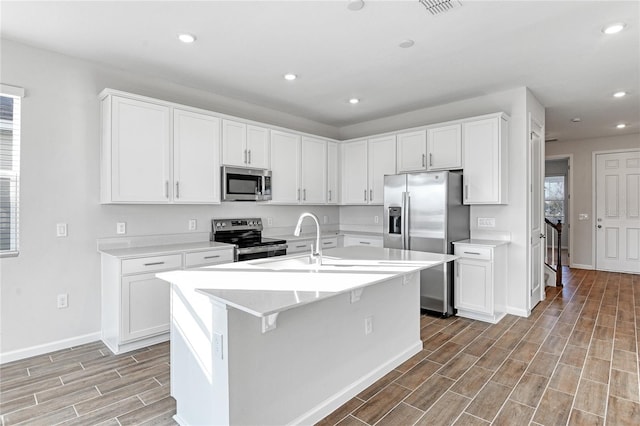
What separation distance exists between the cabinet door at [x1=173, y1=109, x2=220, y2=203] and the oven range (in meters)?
0.48

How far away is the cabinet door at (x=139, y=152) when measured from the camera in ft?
10.7

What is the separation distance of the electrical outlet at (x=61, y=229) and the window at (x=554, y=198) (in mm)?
10424

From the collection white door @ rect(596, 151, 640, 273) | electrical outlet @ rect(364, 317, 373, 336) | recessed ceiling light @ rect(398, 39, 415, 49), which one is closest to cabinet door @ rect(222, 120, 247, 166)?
recessed ceiling light @ rect(398, 39, 415, 49)

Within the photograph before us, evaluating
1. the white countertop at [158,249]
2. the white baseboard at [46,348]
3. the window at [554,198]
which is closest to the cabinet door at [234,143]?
the white countertop at [158,249]

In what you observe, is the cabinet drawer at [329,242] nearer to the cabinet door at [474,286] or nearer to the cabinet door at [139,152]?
the cabinet door at [474,286]

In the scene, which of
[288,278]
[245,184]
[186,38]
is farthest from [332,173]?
[288,278]

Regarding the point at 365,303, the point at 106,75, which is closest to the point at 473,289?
the point at 365,303

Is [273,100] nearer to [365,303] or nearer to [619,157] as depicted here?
[365,303]

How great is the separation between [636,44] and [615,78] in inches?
37.3

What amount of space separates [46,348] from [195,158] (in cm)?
222

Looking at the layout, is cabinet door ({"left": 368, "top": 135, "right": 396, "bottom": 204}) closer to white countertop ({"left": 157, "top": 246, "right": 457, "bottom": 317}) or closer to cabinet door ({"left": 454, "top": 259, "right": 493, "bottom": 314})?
cabinet door ({"left": 454, "top": 259, "right": 493, "bottom": 314})

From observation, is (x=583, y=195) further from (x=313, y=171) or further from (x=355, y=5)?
(x=355, y=5)

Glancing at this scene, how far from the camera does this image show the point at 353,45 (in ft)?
9.94

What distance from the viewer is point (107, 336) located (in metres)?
3.28
